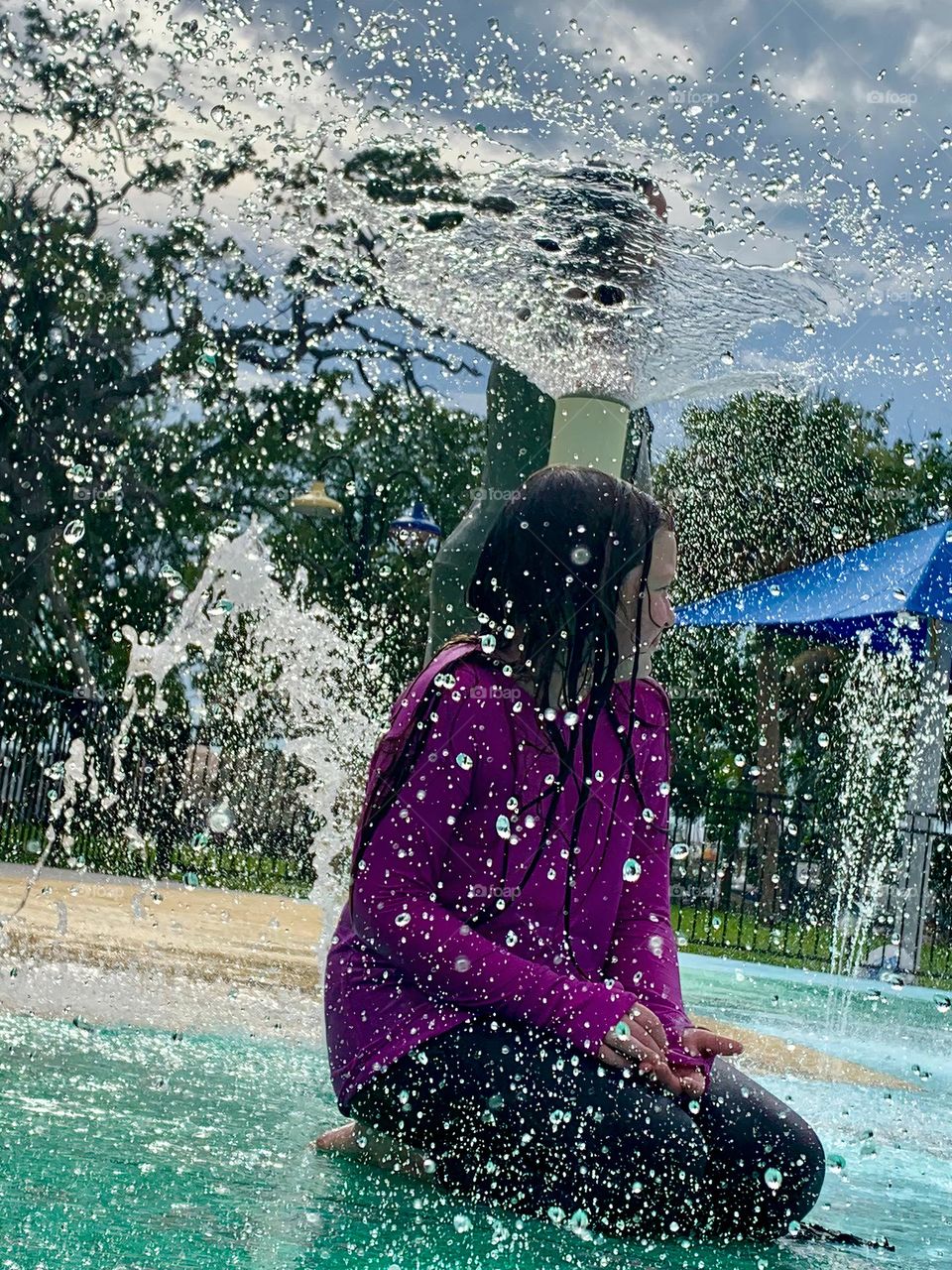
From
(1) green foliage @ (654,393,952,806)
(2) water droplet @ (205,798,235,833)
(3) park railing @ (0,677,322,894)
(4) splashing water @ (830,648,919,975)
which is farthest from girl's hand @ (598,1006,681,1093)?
(2) water droplet @ (205,798,235,833)

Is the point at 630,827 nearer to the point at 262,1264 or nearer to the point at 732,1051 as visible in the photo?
the point at 732,1051

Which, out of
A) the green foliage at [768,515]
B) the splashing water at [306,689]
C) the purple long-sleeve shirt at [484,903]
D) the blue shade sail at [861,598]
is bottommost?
the purple long-sleeve shirt at [484,903]

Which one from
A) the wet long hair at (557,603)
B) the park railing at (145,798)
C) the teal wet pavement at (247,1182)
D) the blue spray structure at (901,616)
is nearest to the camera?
the teal wet pavement at (247,1182)

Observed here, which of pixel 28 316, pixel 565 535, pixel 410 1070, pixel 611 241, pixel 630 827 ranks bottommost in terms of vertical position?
pixel 410 1070

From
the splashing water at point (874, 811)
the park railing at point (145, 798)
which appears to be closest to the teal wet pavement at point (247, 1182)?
the park railing at point (145, 798)

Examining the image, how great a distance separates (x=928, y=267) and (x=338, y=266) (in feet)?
8.02

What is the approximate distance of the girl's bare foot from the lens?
2.34m

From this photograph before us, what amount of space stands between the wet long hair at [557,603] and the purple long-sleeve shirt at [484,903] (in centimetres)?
2

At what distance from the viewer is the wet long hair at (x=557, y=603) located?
2.27m

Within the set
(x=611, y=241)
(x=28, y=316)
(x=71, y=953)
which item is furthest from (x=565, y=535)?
(x=28, y=316)

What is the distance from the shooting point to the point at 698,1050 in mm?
2184

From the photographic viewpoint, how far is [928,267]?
224 inches

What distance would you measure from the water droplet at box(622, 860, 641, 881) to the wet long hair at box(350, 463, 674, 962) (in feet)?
0.47

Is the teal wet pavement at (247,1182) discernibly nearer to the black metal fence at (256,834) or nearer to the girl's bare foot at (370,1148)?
the girl's bare foot at (370,1148)
